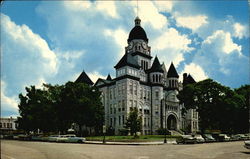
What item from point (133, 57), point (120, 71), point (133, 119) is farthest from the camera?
point (133, 57)

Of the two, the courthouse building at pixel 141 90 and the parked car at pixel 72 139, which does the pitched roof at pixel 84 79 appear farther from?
the parked car at pixel 72 139

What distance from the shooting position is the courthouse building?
2562 inches

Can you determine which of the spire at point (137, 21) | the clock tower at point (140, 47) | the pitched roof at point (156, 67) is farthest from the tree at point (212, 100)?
the spire at point (137, 21)

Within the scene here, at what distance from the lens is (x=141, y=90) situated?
6894 centimetres

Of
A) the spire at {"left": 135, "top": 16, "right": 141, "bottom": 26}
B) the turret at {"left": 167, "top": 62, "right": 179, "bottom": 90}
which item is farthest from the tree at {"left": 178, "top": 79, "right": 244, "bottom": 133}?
the spire at {"left": 135, "top": 16, "right": 141, "bottom": 26}

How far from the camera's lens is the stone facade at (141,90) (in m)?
65.0

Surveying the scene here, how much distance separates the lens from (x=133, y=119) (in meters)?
48.4

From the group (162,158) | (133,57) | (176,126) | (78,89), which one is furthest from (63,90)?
(162,158)

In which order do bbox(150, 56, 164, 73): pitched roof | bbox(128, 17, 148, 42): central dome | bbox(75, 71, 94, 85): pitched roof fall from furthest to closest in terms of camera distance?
bbox(75, 71, 94, 85): pitched roof < bbox(128, 17, 148, 42): central dome < bbox(150, 56, 164, 73): pitched roof

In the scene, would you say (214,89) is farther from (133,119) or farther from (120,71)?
(120,71)

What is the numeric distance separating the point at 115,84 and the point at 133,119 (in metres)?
21.5

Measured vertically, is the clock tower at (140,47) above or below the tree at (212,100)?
above

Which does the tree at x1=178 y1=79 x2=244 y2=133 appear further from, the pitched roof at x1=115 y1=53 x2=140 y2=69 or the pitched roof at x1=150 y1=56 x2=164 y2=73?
the pitched roof at x1=150 y1=56 x2=164 y2=73

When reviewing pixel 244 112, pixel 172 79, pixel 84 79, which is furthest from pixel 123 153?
pixel 172 79
